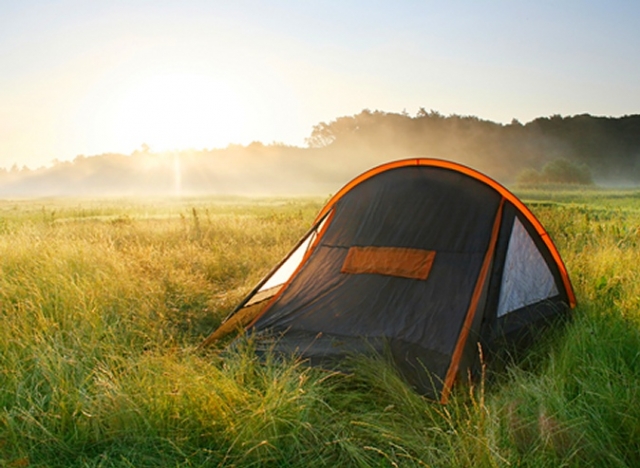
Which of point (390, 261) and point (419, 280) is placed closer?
point (419, 280)

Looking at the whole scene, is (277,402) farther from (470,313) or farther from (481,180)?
(481,180)

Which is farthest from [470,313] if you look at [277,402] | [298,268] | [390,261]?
[298,268]

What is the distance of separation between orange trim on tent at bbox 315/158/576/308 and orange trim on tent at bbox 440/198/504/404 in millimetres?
160

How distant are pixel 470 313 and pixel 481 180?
1171mm

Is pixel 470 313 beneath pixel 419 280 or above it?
beneath

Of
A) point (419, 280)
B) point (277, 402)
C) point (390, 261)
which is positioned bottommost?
point (277, 402)

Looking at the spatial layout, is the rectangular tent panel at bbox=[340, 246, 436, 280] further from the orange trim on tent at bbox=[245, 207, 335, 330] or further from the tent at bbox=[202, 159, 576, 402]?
the orange trim on tent at bbox=[245, 207, 335, 330]

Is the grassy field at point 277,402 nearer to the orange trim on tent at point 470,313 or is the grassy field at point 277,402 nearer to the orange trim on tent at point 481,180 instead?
the orange trim on tent at point 470,313

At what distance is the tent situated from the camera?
12.4 feet

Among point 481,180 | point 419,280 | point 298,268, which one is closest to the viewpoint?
point 419,280

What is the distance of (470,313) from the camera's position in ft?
12.2

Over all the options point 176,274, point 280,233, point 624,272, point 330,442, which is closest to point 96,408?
point 330,442

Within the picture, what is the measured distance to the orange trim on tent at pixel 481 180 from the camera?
13.9ft

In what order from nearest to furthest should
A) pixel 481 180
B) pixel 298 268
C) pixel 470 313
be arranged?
pixel 470 313
pixel 481 180
pixel 298 268
